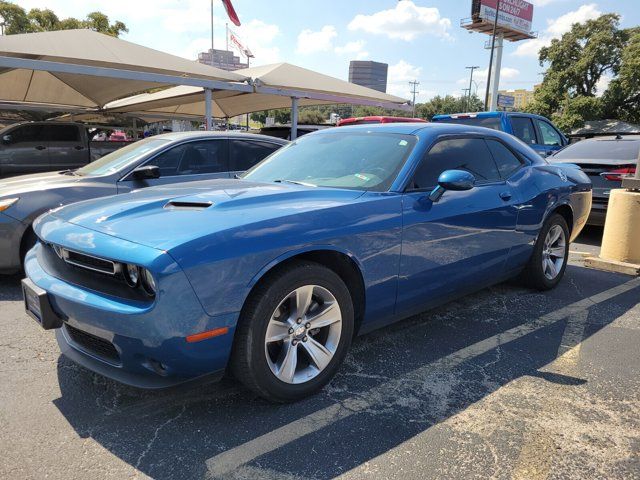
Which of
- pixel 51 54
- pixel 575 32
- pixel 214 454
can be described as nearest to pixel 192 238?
pixel 214 454

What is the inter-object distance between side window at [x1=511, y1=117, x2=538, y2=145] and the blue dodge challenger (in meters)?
5.86

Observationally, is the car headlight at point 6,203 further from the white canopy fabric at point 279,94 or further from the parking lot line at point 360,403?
the white canopy fabric at point 279,94

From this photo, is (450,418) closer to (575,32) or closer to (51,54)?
(51,54)

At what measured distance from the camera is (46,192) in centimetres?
475

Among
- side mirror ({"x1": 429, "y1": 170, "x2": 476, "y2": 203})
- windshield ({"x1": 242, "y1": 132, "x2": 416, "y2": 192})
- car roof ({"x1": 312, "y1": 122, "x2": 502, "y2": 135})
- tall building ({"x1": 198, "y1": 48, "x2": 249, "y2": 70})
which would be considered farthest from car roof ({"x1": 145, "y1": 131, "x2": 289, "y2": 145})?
tall building ({"x1": 198, "y1": 48, "x2": 249, "y2": 70})

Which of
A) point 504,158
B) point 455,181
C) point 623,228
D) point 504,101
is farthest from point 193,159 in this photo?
point 504,101

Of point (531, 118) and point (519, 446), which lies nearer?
point (519, 446)

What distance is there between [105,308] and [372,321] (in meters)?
1.55

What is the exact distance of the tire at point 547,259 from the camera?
4473 mm

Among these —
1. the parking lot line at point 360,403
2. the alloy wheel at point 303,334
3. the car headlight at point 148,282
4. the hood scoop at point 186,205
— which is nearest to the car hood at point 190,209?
the hood scoop at point 186,205

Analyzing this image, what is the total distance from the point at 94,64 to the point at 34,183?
6.15 m

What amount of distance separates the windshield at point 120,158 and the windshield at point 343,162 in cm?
212

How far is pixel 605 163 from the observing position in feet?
22.3

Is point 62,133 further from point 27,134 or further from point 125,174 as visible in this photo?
point 125,174
